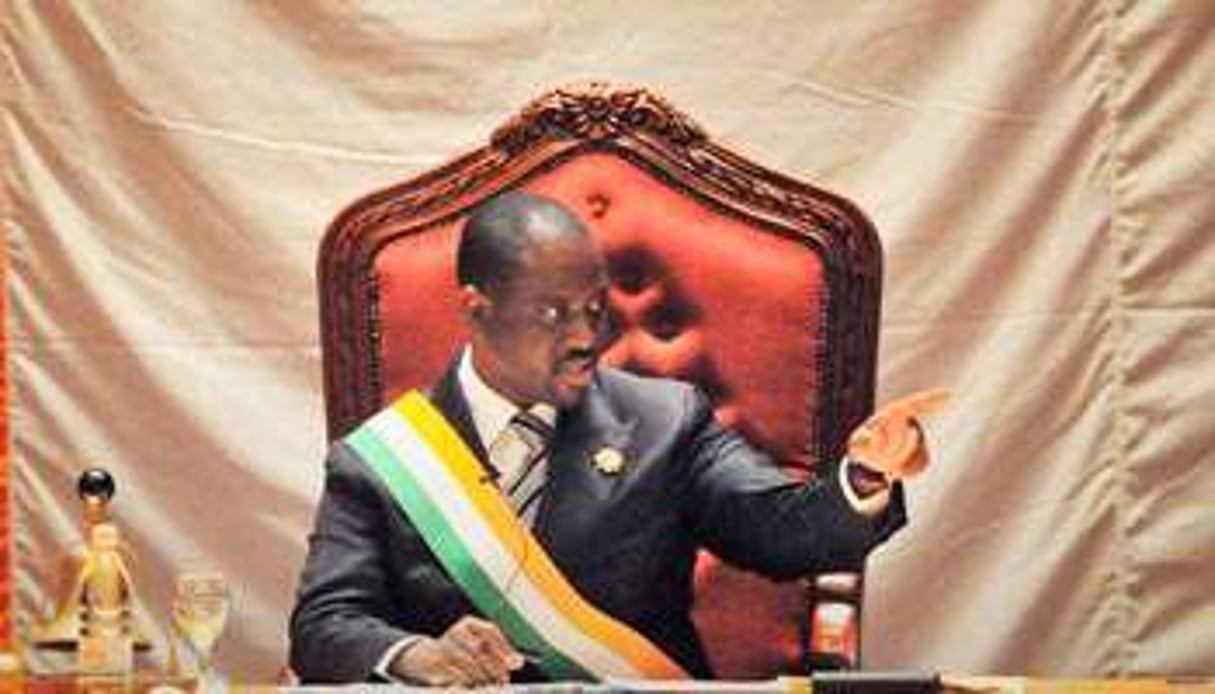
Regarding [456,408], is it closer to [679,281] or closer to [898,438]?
[679,281]

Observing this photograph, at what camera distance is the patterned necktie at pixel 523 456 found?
2473mm

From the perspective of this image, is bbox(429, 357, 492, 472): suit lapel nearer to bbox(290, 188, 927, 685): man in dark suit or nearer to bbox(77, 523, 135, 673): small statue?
bbox(290, 188, 927, 685): man in dark suit

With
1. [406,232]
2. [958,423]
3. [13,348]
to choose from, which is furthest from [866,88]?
[13,348]

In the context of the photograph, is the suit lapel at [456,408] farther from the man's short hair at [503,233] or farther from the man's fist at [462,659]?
the man's fist at [462,659]

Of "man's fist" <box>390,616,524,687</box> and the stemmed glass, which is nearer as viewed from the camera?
the stemmed glass

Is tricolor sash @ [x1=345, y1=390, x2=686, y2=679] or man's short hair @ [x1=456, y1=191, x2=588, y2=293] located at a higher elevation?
man's short hair @ [x1=456, y1=191, x2=588, y2=293]

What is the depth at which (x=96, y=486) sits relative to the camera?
7.93 ft

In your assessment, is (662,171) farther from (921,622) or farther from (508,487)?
(921,622)

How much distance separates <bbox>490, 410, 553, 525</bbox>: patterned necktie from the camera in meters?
2.47

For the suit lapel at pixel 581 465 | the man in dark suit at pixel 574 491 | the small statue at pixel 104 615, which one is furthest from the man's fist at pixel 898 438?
the small statue at pixel 104 615

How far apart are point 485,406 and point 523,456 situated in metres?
0.09

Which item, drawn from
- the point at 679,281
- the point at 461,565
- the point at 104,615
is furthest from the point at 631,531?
the point at 104,615

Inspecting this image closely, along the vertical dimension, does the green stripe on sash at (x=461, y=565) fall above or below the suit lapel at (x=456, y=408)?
below

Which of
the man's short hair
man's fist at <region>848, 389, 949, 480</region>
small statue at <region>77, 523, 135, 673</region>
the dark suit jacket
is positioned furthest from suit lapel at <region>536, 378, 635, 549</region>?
small statue at <region>77, 523, 135, 673</region>
